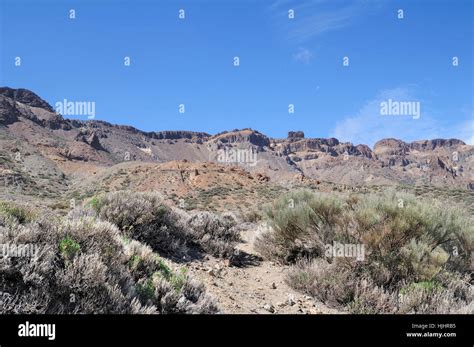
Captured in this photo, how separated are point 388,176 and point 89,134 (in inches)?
4453

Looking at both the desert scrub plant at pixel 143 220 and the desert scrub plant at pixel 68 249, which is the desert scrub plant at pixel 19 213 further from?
the desert scrub plant at pixel 143 220

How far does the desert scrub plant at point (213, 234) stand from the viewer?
8.78 metres

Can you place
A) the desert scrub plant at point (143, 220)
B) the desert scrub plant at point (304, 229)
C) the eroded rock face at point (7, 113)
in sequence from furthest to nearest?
the eroded rock face at point (7, 113), the desert scrub plant at point (304, 229), the desert scrub plant at point (143, 220)

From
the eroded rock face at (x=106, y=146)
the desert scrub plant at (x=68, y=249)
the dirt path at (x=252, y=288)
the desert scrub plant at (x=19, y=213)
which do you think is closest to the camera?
the desert scrub plant at (x=68, y=249)

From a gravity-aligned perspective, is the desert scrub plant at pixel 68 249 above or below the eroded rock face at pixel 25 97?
below

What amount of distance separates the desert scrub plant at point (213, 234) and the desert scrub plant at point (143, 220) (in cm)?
46

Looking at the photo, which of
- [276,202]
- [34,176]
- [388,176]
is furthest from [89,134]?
[276,202]

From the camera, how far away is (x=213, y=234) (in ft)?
31.9

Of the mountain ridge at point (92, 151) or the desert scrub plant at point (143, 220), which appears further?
the mountain ridge at point (92, 151)

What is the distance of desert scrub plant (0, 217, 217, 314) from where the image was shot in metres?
3.50

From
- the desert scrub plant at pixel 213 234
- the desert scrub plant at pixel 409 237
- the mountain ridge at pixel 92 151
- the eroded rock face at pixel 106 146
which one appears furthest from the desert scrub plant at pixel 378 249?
the eroded rock face at pixel 106 146
